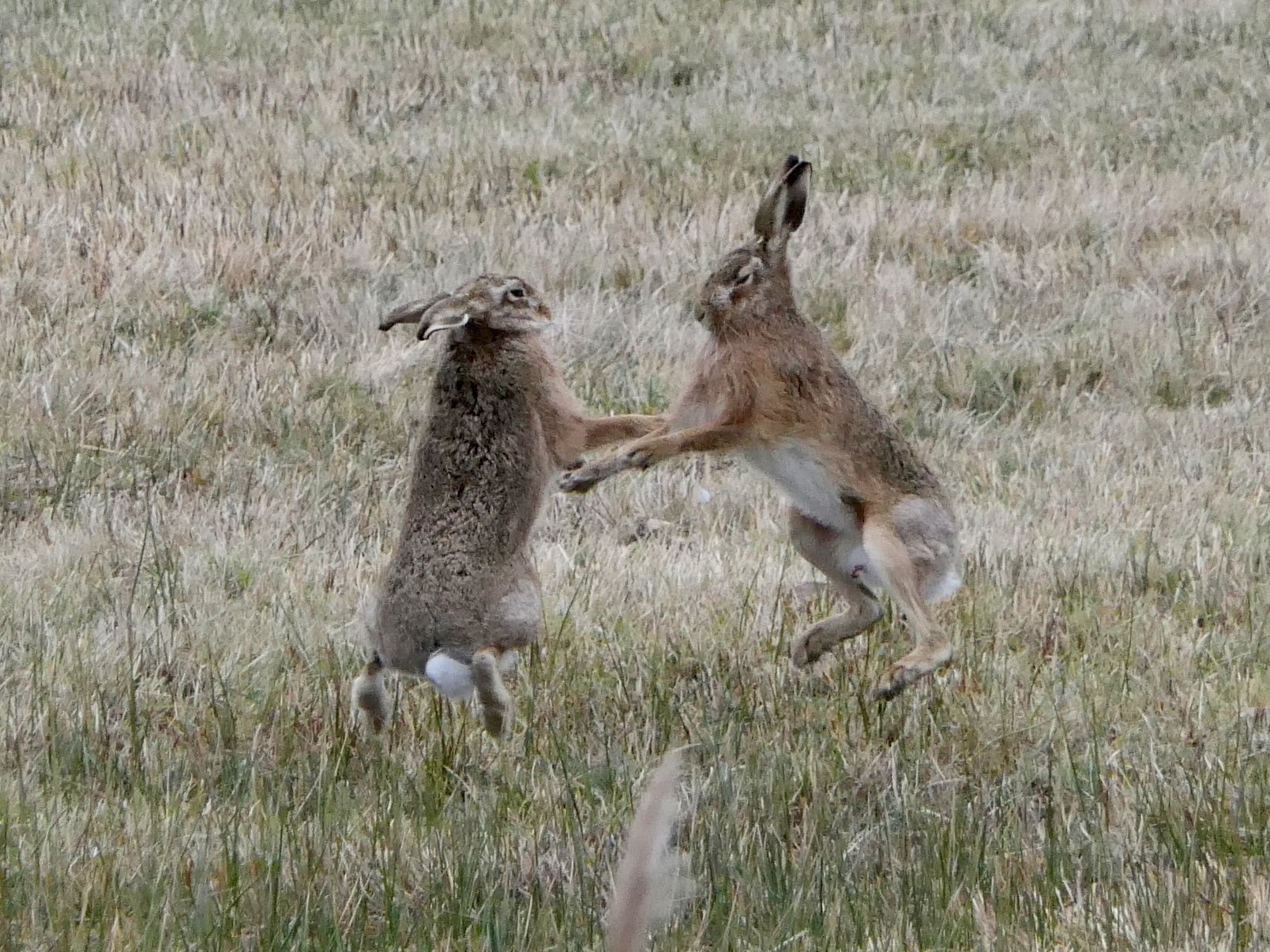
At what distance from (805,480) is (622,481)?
7.00ft

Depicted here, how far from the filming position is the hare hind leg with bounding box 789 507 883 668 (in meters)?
5.09

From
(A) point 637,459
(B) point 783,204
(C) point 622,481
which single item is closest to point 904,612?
(A) point 637,459

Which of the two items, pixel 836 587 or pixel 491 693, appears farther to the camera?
pixel 836 587

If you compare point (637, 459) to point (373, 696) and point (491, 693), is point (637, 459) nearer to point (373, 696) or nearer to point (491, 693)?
point (491, 693)

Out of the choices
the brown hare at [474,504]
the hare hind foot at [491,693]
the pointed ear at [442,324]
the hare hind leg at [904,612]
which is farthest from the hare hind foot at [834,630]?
the pointed ear at [442,324]

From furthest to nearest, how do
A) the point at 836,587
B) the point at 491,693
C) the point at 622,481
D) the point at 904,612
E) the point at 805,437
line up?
the point at 622,481, the point at 836,587, the point at 805,437, the point at 904,612, the point at 491,693

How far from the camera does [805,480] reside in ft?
16.6

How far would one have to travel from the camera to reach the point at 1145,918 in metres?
3.21

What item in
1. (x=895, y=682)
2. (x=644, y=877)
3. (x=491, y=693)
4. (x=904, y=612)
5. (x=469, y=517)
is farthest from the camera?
(x=904, y=612)

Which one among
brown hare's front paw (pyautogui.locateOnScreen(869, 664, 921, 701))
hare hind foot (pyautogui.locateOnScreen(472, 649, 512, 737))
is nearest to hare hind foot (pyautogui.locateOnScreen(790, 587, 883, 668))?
brown hare's front paw (pyautogui.locateOnScreen(869, 664, 921, 701))

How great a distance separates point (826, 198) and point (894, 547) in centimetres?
663

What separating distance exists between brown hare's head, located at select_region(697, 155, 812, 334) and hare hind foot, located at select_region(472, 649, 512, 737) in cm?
129

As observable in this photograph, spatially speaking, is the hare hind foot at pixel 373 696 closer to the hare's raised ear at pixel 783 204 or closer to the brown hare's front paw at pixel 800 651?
the brown hare's front paw at pixel 800 651

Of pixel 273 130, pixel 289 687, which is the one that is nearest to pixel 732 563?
pixel 289 687
